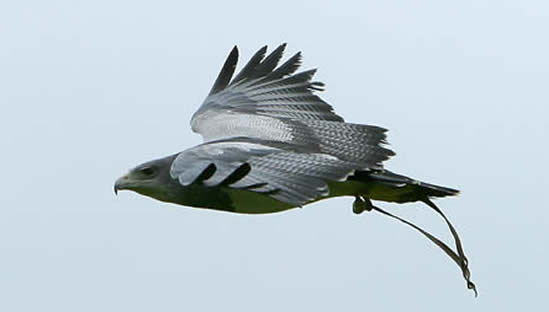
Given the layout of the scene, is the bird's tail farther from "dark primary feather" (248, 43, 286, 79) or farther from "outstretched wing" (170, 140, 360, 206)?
"dark primary feather" (248, 43, 286, 79)

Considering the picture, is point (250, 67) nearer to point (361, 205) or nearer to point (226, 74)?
point (226, 74)

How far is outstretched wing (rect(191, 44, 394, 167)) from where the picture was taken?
11531mm

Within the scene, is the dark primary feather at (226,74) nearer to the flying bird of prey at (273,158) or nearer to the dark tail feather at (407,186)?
the flying bird of prey at (273,158)

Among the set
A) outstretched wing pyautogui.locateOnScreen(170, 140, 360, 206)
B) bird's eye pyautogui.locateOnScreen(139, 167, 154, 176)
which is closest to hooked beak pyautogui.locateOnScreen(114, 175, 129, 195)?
Answer: bird's eye pyautogui.locateOnScreen(139, 167, 154, 176)

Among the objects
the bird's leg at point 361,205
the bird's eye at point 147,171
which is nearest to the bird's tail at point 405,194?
the bird's leg at point 361,205

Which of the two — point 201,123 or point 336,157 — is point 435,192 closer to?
point 336,157

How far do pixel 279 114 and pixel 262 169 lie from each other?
9.61ft

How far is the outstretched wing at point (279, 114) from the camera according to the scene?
11531 millimetres

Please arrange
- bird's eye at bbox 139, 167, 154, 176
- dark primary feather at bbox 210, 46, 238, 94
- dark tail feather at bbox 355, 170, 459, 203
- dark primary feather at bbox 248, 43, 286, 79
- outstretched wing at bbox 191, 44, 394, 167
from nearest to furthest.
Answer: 1. bird's eye at bbox 139, 167, 154, 176
2. dark tail feather at bbox 355, 170, 459, 203
3. outstretched wing at bbox 191, 44, 394, 167
4. dark primary feather at bbox 248, 43, 286, 79
5. dark primary feather at bbox 210, 46, 238, 94

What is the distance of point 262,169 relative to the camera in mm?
10023

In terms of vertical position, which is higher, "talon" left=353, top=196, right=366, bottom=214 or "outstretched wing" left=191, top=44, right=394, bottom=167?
"outstretched wing" left=191, top=44, right=394, bottom=167

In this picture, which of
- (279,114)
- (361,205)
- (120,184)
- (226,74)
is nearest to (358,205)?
(361,205)

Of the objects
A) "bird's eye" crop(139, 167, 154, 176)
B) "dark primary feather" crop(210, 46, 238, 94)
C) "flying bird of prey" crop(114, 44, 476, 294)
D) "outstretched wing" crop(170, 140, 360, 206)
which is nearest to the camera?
"outstretched wing" crop(170, 140, 360, 206)

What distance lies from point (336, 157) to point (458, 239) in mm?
1244
